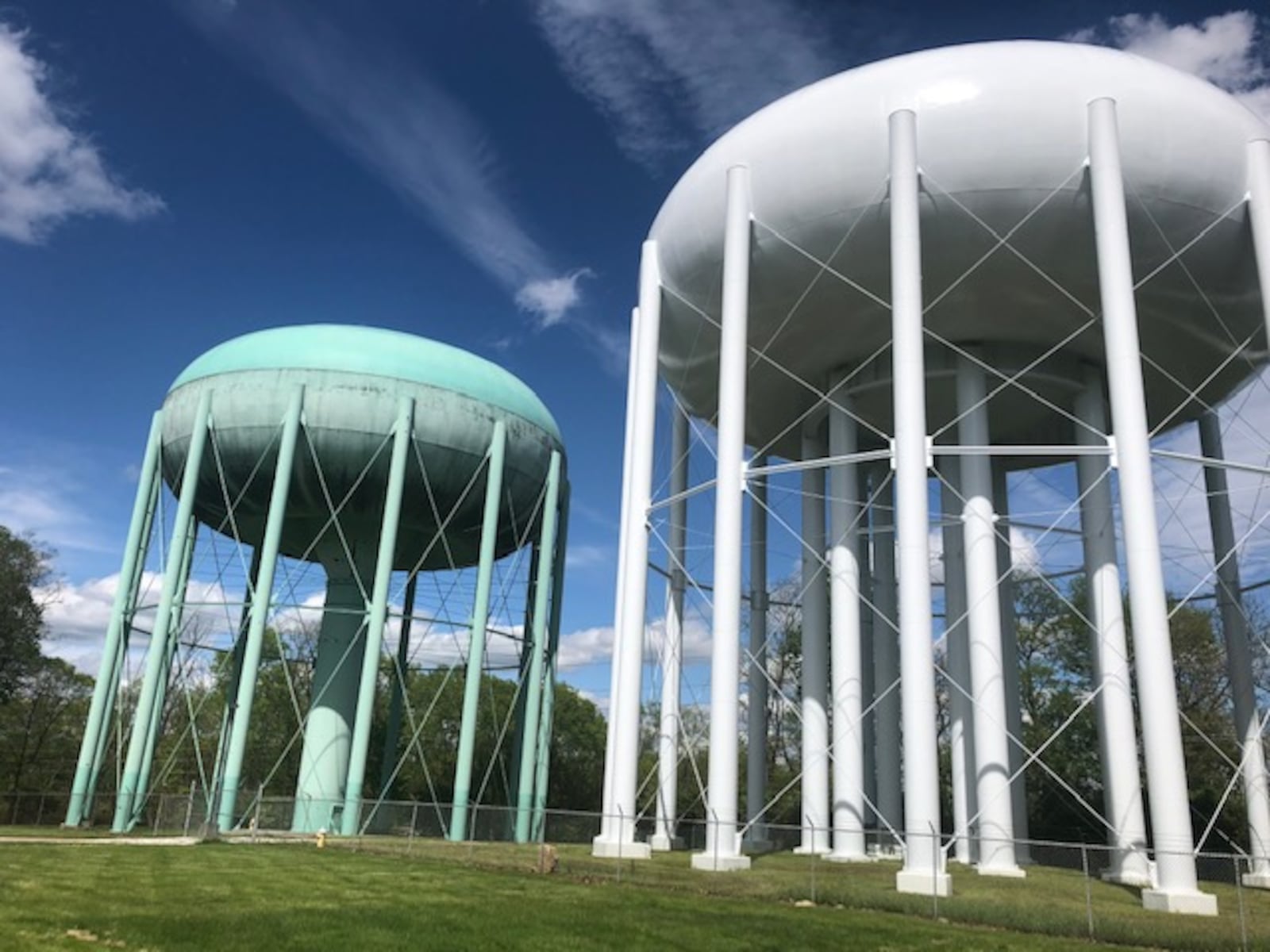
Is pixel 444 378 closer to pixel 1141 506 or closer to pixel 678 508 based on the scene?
pixel 678 508

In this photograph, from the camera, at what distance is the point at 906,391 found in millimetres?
14266

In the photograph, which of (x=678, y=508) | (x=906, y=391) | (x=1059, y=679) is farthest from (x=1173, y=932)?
(x=1059, y=679)

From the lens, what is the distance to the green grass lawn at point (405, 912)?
816 centimetres

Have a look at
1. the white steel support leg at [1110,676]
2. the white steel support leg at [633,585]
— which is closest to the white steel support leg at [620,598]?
the white steel support leg at [633,585]

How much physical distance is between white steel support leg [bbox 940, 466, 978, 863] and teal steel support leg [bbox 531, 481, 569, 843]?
438 inches

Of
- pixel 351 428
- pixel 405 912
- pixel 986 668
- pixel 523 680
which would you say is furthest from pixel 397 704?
pixel 405 912

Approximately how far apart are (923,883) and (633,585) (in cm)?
688

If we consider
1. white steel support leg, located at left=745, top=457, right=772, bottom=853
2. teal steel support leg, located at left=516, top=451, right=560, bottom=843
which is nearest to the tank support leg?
white steel support leg, located at left=745, top=457, right=772, bottom=853

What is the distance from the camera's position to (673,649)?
66.8 feet

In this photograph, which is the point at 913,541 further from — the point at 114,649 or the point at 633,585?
the point at 114,649

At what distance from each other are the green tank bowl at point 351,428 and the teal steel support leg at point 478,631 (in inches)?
20.5

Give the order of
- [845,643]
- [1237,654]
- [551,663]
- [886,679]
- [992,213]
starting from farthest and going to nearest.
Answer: [551,663] → [886,679] → [845,643] → [1237,654] → [992,213]

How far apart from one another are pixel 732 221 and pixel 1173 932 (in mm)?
11367

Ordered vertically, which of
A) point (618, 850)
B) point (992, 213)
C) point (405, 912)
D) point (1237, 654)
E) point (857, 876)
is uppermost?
point (992, 213)
